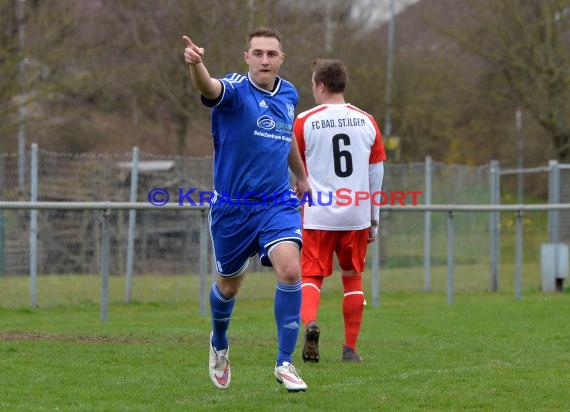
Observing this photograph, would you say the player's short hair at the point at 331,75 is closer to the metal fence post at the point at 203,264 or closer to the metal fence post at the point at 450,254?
the metal fence post at the point at 203,264

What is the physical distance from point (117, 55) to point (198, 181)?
9234 mm

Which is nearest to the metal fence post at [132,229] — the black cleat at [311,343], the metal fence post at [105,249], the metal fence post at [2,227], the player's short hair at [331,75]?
the metal fence post at [2,227]

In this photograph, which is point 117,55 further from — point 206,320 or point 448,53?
point 206,320

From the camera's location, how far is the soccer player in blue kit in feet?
21.8

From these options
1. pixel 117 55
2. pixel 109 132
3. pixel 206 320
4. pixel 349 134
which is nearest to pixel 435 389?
pixel 349 134

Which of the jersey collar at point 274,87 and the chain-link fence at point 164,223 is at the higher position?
the jersey collar at point 274,87

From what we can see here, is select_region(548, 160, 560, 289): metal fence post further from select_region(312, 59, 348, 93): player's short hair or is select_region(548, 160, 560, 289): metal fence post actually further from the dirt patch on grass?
select_region(312, 59, 348, 93): player's short hair

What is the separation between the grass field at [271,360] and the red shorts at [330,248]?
0.70 m

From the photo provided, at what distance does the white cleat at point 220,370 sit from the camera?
692 cm

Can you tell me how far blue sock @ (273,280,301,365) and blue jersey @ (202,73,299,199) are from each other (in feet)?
1.90

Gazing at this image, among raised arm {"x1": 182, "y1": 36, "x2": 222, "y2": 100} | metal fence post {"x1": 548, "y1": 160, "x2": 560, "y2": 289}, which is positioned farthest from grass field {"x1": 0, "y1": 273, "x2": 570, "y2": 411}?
metal fence post {"x1": 548, "y1": 160, "x2": 560, "y2": 289}

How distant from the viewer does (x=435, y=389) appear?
6898mm

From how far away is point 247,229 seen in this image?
677 centimetres

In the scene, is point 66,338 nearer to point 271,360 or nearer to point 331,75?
point 271,360
